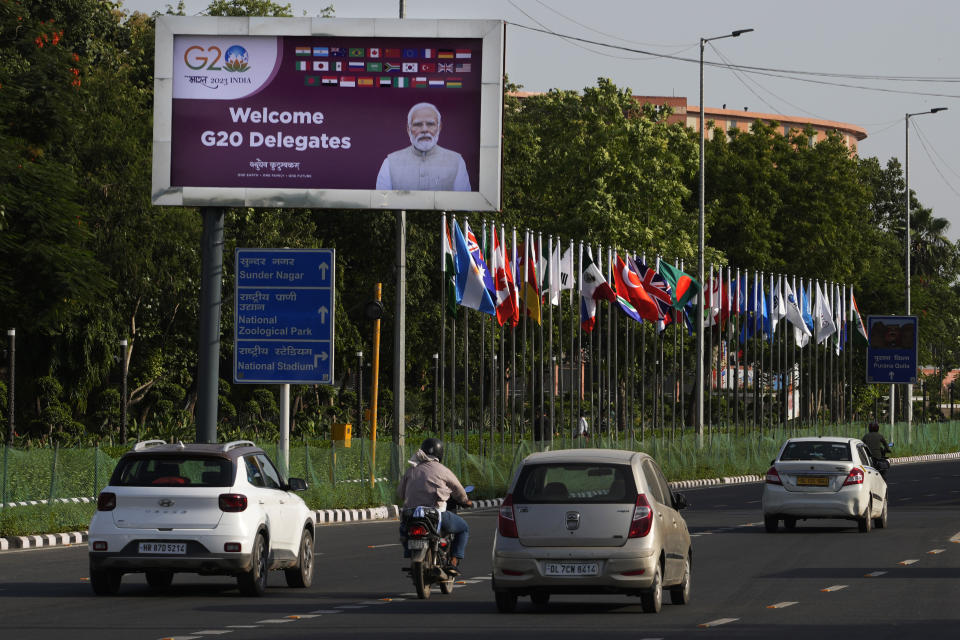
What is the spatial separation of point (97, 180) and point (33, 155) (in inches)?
439

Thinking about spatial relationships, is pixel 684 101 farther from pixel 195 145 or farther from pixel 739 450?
pixel 195 145

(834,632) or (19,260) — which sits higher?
(19,260)

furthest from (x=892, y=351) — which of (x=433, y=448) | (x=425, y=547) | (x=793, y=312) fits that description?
(x=425, y=547)

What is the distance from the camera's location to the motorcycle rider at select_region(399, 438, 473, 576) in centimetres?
1770

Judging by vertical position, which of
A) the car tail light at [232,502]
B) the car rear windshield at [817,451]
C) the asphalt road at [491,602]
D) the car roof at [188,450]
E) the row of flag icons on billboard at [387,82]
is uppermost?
the row of flag icons on billboard at [387,82]

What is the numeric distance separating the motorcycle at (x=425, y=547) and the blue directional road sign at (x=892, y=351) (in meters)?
65.1

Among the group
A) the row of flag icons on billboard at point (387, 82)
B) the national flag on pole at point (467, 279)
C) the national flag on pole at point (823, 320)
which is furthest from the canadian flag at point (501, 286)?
the national flag on pole at point (823, 320)

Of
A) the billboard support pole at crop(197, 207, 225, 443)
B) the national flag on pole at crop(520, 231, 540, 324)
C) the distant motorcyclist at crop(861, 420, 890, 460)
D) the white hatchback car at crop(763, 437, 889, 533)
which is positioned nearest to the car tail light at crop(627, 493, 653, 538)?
the white hatchback car at crop(763, 437, 889, 533)

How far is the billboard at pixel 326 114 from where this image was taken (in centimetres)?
3272

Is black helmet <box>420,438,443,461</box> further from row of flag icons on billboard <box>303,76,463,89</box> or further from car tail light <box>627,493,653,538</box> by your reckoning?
row of flag icons on billboard <box>303,76,463,89</box>

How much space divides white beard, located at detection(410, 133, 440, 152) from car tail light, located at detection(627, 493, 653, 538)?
59.5 ft

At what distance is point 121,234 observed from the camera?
184 ft

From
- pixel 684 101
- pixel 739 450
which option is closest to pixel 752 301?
pixel 739 450

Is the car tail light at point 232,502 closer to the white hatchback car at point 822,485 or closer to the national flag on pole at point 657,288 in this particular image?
the white hatchback car at point 822,485
